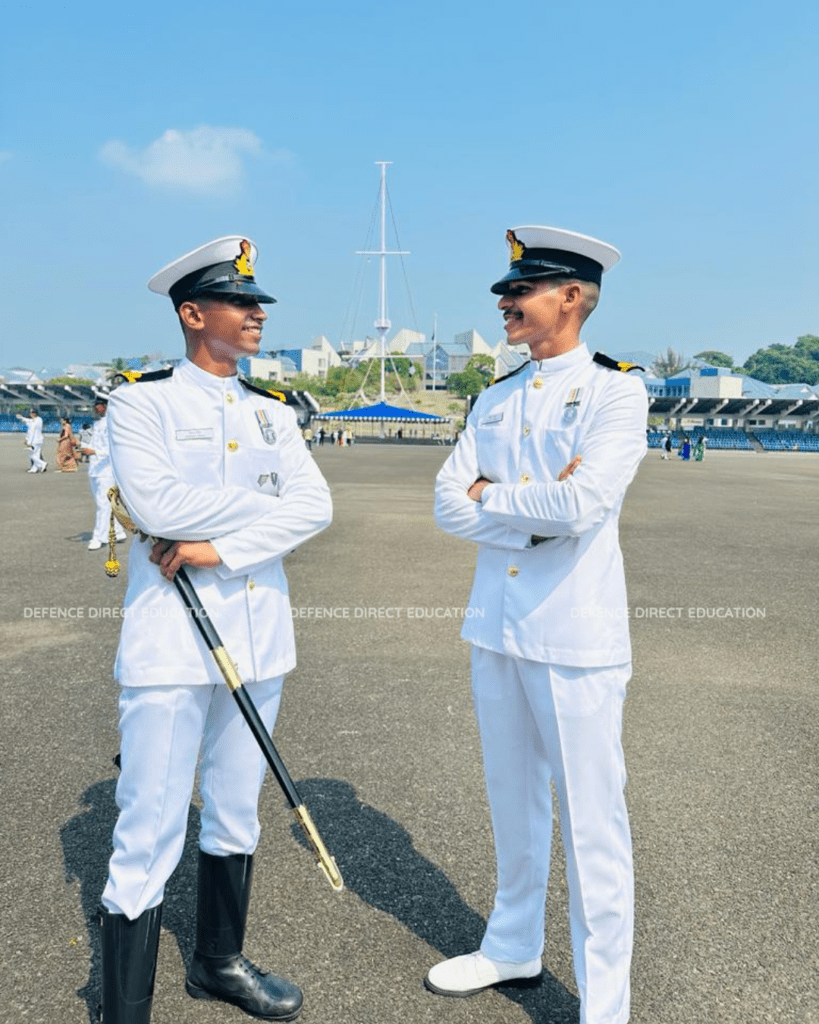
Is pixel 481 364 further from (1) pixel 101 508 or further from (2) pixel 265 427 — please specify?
(2) pixel 265 427

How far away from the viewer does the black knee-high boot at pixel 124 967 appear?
2242 mm

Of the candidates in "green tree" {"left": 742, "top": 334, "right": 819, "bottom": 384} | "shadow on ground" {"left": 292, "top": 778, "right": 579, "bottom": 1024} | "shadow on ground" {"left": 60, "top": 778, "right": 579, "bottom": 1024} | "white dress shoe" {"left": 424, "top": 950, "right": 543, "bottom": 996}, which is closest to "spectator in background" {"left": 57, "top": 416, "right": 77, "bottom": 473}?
"shadow on ground" {"left": 60, "top": 778, "right": 579, "bottom": 1024}

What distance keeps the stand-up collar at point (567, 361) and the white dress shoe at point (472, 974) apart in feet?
6.16

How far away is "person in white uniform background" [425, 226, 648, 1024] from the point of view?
2.40 meters

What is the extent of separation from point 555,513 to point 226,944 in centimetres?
165

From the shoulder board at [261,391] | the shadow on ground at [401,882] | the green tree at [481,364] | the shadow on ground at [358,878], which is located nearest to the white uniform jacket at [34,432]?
the shadow on ground at [358,878]

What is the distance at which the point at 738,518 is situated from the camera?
15.8 m

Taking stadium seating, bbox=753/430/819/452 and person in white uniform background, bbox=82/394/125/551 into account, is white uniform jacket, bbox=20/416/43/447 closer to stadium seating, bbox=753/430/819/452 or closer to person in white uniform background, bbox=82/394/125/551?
person in white uniform background, bbox=82/394/125/551

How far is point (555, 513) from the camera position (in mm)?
2365

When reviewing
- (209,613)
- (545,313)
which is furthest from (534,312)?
(209,613)

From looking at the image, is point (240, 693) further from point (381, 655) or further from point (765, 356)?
point (765, 356)

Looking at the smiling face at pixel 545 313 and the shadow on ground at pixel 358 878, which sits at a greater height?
the smiling face at pixel 545 313

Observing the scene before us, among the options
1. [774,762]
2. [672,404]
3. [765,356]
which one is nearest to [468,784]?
[774,762]

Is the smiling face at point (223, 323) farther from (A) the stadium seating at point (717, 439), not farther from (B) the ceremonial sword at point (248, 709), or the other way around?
(A) the stadium seating at point (717, 439)
